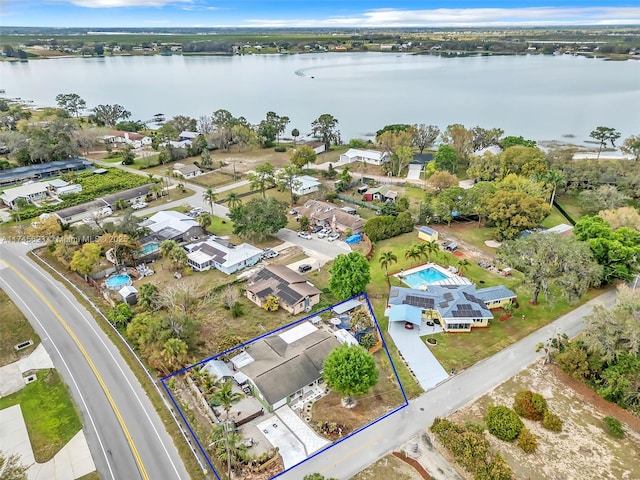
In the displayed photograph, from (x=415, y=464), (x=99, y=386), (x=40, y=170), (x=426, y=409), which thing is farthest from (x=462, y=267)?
(x=40, y=170)

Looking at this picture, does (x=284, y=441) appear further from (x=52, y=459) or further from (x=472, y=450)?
(x=52, y=459)

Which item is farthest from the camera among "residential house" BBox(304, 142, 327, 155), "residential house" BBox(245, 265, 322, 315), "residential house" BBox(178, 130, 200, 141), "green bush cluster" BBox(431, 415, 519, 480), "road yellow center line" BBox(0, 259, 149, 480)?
"residential house" BBox(178, 130, 200, 141)

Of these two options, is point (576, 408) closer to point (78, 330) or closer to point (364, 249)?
point (364, 249)

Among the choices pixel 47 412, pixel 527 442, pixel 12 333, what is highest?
pixel 12 333

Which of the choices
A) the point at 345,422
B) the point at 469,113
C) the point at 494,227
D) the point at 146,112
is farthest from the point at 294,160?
the point at 146,112

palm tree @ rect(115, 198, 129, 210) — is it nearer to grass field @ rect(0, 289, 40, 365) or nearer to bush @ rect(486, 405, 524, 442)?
grass field @ rect(0, 289, 40, 365)

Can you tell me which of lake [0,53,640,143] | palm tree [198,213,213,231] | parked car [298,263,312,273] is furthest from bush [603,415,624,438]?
lake [0,53,640,143]

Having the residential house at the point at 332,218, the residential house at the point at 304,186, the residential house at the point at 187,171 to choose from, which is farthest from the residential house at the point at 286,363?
the residential house at the point at 187,171
